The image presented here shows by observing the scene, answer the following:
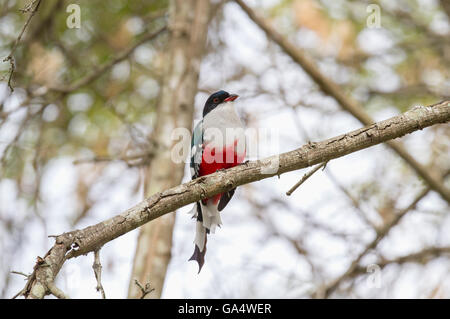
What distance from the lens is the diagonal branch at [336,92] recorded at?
512 cm

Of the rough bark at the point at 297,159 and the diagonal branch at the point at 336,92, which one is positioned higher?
the diagonal branch at the point at 336,92

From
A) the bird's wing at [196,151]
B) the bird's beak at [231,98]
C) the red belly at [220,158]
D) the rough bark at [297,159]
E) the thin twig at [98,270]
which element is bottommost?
the thin twig at [98,270]

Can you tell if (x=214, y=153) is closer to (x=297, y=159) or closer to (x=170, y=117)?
(x=170, y=117)

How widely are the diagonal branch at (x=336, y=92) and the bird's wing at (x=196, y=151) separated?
1.39m

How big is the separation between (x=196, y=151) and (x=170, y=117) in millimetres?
792

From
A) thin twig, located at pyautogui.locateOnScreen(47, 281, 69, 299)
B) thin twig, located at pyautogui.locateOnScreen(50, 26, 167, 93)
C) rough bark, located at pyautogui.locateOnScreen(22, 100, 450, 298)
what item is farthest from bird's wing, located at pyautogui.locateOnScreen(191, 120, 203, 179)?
thin twig, located at pyautogui.locateOnScreen(47, 281, 69, 299)

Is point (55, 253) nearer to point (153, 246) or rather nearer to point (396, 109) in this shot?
point (153, 246)

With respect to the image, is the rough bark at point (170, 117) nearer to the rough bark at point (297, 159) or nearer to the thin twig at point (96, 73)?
the thin twig at point (96, 73)

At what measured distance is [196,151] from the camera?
466cm

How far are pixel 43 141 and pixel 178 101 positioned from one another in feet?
5.87

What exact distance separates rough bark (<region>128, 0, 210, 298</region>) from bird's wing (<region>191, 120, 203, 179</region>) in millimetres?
342

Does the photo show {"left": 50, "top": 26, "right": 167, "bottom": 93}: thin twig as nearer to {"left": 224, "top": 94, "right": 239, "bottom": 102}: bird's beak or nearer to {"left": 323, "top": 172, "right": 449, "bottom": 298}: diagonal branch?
{"left": 224, "top": 94, "right": 239, "bottom": 102}: bird's beak

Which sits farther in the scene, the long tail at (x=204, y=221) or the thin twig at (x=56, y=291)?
the long tail at (x=204, y=221)

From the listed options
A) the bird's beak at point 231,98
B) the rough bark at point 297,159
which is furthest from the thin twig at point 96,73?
the rough bark at point 297,159
